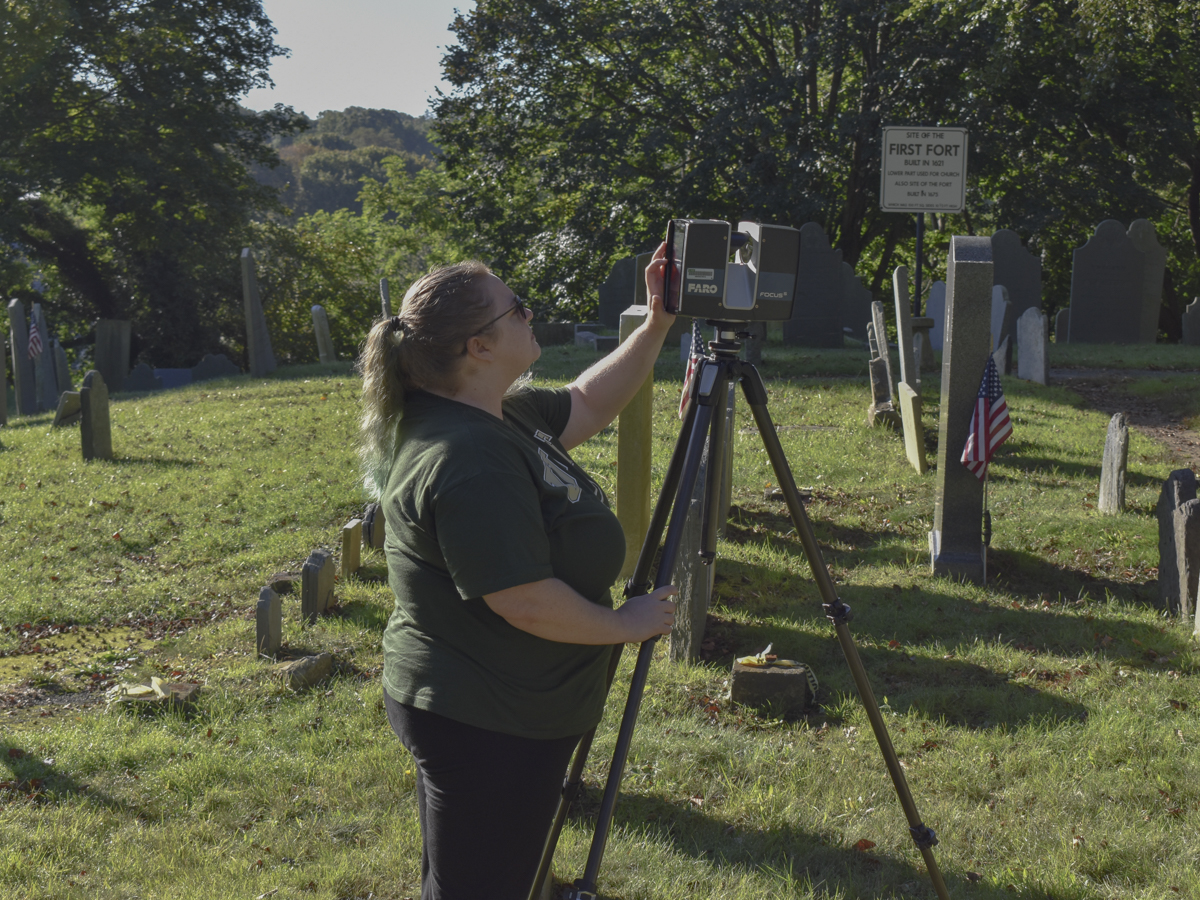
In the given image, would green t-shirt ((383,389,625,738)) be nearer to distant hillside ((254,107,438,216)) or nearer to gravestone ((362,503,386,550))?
gravestone ((362,503,386,550))

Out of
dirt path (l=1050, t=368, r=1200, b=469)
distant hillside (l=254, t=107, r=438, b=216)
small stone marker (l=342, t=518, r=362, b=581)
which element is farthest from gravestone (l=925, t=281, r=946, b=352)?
distant hillside (l=254, t=107, r=438, b=216)

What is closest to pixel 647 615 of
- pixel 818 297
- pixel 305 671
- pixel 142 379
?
pixel 305 671

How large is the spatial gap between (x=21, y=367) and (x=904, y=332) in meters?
14.9

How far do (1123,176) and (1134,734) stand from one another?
19409mm

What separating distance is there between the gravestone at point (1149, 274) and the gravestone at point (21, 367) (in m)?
19.2

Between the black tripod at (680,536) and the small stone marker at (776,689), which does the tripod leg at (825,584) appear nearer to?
the black tripod at (680,536)

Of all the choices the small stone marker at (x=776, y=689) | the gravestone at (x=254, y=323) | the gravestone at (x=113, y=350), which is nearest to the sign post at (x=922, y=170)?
the small stone marker at (x=776, y=689)

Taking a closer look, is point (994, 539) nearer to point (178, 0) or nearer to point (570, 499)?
point (570, 499)

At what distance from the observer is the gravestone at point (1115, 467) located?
22.0 ft

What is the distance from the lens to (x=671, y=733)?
13.5 feet

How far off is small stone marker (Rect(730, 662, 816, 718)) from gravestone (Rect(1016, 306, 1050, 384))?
952 centimetres

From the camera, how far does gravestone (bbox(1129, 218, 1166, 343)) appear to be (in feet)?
55.6

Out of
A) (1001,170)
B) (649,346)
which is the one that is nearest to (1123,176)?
(1001,170)

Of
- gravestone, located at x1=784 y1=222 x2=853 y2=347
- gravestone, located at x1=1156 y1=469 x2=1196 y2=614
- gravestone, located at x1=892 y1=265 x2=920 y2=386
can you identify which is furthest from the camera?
gravestone, located at x1=784 y1=222 x2=853 y2=347
